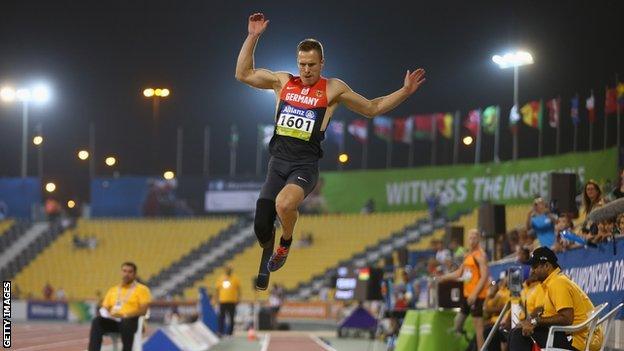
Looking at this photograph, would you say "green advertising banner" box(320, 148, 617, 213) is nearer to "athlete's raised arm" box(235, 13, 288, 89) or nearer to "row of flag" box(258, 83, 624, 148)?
"row of flag" box(258, 83, 624, 148)

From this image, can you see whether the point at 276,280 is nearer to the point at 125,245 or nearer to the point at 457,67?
the point at 125,245

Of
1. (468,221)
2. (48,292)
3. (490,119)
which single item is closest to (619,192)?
(468,221)

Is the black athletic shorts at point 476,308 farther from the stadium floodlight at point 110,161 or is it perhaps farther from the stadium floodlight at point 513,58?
the stadium floodlight at point 110,161

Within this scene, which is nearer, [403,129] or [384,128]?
[403,129]

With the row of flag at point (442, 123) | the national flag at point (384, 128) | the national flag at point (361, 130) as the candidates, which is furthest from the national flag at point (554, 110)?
the national flag at point (361, 130)

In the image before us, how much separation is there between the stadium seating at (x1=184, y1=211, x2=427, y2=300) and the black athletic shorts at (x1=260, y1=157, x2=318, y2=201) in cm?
3545

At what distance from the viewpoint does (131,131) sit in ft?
221

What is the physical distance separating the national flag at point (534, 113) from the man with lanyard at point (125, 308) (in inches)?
1218

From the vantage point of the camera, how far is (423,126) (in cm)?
5125

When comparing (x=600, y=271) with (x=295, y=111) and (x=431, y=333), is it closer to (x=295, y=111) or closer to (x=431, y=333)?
(x=431, y=333)

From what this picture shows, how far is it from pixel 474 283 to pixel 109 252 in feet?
122

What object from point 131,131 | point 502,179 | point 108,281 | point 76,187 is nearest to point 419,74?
point 502,179

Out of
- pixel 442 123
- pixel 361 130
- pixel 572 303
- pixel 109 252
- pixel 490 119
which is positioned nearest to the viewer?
pixel 572 303

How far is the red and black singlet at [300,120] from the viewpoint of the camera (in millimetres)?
9109
